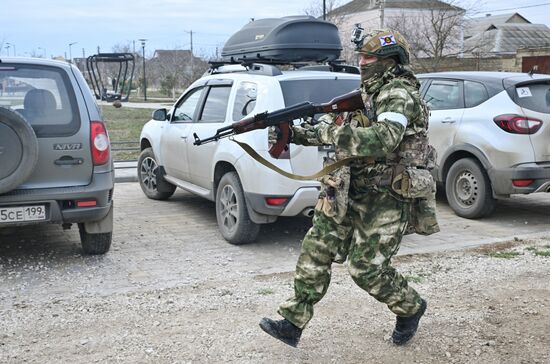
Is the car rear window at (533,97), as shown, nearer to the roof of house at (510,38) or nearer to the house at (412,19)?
the house at (412,19)

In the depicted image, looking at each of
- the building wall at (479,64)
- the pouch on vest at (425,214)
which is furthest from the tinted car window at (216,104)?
the building wall at (479,64)

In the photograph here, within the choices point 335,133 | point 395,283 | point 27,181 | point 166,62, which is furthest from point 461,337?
point 166,62

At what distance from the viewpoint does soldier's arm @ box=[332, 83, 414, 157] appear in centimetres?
308

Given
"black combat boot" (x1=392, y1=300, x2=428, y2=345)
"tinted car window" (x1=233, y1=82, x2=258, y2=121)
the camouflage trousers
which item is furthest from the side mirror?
"black combat boot" (x1=392, y1=300, x2=428, y2=345)

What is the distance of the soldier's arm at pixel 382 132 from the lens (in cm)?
308

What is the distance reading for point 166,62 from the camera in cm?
4472

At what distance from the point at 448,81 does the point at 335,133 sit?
5.32 m

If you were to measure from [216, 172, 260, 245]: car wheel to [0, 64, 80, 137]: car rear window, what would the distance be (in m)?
1.61

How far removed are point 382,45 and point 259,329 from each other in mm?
1946

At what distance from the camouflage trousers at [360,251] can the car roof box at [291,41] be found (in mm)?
4195

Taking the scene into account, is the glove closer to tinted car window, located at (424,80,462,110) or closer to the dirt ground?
the dirt ground

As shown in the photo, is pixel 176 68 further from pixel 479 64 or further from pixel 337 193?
pixel 337 193

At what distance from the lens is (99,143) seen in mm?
5273

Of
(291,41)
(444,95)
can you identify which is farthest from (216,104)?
(444,95)
